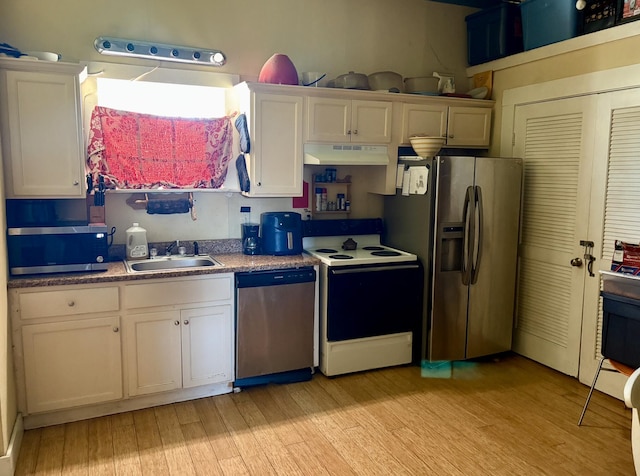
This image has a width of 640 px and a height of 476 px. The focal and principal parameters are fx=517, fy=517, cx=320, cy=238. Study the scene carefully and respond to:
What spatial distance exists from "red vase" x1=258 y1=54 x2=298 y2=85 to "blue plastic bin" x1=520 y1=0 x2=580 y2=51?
189 cm

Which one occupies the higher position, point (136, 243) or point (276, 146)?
point (276, 146)

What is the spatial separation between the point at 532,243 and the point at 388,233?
1.13 meters

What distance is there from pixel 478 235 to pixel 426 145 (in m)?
0.77

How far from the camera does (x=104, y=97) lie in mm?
3422

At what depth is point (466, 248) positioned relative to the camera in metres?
3.82

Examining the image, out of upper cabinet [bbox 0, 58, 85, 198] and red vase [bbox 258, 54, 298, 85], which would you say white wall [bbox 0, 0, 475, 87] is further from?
upper cabinet [bbox 0, 58, 85, 198]

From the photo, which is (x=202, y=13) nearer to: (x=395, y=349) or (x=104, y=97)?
(x=104, y=97)

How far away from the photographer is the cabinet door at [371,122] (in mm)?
3842

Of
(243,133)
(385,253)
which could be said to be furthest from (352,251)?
(243,133)

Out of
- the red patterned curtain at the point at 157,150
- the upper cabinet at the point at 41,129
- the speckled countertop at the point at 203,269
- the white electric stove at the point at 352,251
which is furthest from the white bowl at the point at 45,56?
the white electric stove at the point at 352,251

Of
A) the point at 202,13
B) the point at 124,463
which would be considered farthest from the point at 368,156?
the point at 124,463

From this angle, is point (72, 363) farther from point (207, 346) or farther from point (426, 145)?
point (426, 145)

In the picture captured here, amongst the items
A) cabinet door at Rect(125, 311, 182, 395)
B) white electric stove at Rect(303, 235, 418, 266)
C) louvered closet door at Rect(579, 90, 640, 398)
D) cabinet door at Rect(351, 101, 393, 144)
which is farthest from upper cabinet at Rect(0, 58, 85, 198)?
louvered closet door at Rect(579, 90, 640, 398)

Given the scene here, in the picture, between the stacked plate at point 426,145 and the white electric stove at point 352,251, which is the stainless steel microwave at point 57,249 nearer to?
the white electric stove at point 352,251
